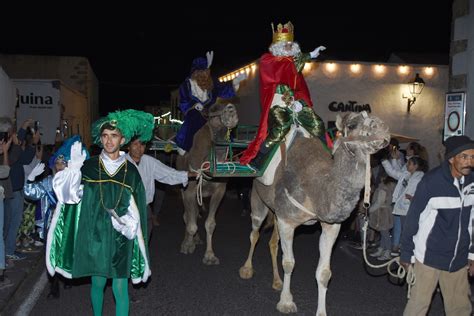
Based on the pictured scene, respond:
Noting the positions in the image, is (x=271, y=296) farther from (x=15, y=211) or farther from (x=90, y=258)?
(x=15, y=211)

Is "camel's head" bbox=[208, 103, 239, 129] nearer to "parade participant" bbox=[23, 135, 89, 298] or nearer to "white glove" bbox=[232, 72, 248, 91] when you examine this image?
"white glove" bbox=[232, 72, 248, 91]

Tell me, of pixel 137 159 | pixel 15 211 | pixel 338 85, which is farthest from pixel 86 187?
pixel 338 85

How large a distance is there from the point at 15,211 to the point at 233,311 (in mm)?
3774

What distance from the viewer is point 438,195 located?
4207 mm

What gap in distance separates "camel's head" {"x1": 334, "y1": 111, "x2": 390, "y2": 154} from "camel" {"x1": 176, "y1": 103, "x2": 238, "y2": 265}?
10.9 ft

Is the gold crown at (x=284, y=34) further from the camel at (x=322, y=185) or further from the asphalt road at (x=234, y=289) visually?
the asphalt road at (x=234, y=289)

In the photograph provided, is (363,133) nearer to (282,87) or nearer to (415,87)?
(282,87)

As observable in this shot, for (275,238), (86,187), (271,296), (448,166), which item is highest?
(448,166)

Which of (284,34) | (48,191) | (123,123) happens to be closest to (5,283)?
(48,191)

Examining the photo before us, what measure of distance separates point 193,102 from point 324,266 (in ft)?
13.3

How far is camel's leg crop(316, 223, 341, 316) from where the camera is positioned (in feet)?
18.0

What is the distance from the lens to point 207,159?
26.1 feet

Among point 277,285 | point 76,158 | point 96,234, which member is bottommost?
point 277,285

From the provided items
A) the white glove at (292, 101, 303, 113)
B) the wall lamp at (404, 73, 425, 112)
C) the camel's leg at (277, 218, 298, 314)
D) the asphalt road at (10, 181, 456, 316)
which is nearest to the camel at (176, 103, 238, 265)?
the asphalt road at (10, 181, 456, 316)
